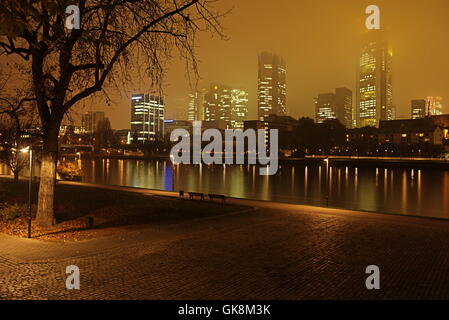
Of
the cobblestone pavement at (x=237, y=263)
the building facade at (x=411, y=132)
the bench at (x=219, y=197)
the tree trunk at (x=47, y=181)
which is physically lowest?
the cobblestone pavement at (x=237, y=263)

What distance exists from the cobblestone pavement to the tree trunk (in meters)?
1.94

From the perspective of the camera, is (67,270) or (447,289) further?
(67,270)

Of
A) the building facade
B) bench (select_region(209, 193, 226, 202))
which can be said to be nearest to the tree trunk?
bench (select_region(209, 193, 226, 202))

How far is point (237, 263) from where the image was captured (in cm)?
952

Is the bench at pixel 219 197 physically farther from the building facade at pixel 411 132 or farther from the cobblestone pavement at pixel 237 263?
the building facade at pixel 411 132

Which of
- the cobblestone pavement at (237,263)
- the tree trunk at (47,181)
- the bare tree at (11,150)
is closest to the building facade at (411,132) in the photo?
the bare tree at (11,150)

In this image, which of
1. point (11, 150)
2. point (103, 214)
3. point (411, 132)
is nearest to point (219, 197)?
point (103, 214)

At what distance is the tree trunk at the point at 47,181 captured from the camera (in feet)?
44.0

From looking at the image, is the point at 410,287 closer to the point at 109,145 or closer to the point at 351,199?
the point at 351,199

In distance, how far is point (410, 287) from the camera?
7832 millimetres

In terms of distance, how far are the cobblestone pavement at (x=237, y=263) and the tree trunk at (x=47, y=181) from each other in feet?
6.37

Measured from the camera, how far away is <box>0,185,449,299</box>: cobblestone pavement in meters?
7.48
